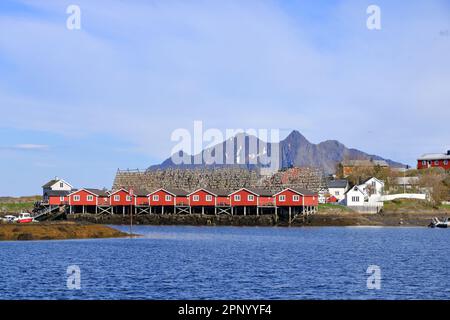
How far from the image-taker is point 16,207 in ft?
408

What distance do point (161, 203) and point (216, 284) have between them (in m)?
72.0

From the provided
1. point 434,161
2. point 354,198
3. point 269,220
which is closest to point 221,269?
point 269,220

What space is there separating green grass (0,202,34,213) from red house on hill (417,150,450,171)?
86319 millimetres

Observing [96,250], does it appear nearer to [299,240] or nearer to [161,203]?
[299,240]

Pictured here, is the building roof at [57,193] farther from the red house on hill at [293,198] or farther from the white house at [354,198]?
the white house at [354,198]

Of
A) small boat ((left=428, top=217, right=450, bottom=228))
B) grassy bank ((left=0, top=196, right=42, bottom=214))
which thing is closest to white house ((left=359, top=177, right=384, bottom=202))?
small boat ((left=428, top=217, right=450, bottom=228))

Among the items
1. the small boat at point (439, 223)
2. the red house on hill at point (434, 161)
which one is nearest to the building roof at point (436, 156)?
the red house on hill at point (434, 161)

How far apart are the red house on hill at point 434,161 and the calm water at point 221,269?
91.3 m

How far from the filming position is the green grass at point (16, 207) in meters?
120

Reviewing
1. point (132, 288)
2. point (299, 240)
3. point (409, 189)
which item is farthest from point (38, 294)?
point (409, 189)
